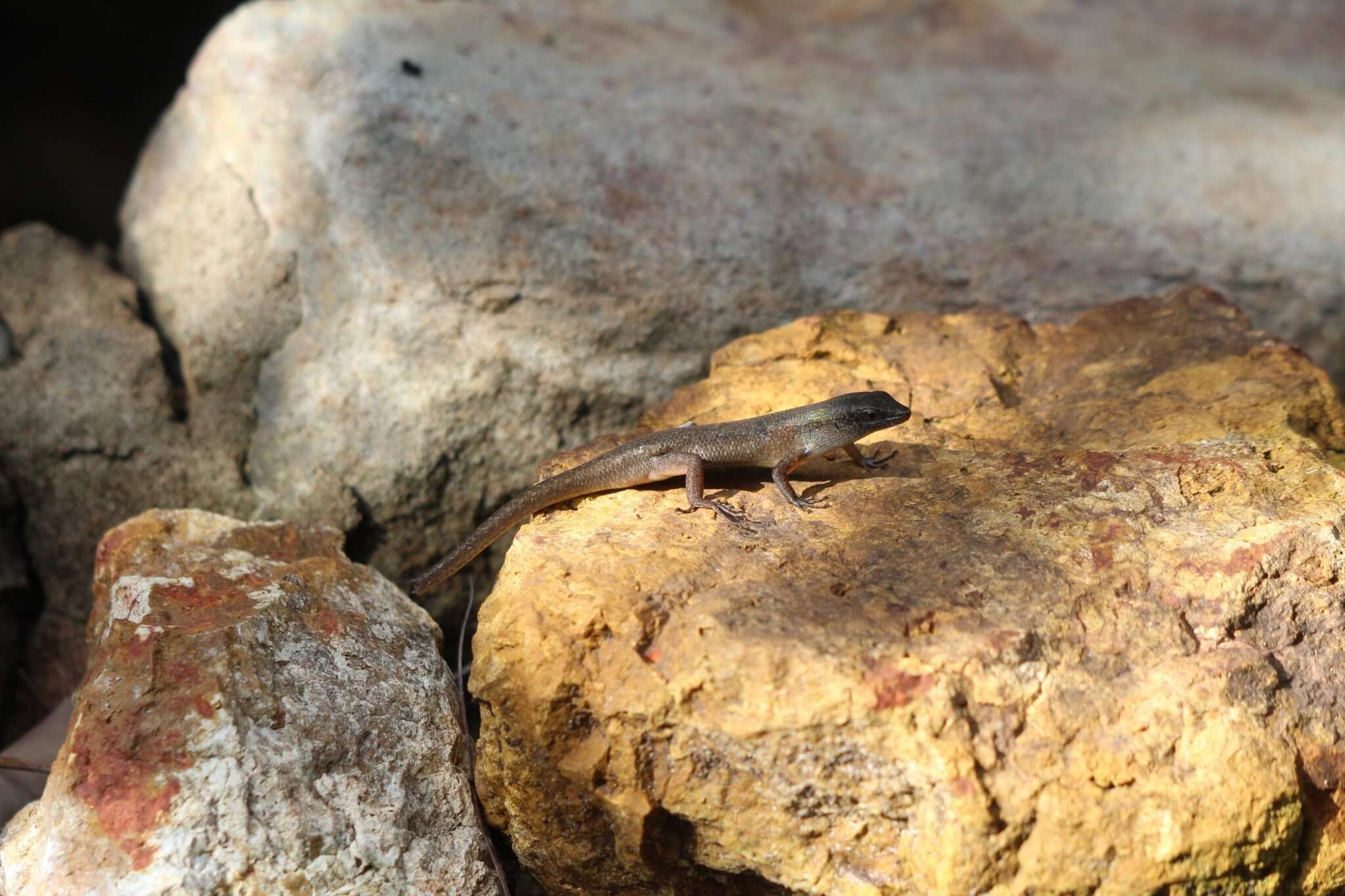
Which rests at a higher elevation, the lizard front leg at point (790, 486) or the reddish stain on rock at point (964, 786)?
the lizard front leg at point (790, 486)

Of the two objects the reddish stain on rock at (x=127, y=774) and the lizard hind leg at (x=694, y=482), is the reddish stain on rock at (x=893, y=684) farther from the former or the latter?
the reddish stain on rock at (x=127, y=774)

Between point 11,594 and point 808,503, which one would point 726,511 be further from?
point 11,594

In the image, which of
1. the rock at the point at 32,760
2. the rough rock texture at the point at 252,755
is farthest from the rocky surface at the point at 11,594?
the rough rock texture at the point at 252,755

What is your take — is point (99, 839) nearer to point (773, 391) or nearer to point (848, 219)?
point (773, 391)

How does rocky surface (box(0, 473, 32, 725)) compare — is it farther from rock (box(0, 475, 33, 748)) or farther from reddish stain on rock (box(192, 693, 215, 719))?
reddish stain on rock (box(192, 693, 215, 719))

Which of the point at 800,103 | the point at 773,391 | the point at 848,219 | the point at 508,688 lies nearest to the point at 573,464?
the point at 773,391

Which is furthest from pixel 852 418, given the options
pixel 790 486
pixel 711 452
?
pixel 711 452

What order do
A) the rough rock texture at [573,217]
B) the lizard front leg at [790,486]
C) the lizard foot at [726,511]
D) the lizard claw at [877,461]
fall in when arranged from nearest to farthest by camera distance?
the lizard foot at [726,511] → the lizard front leg at [790,486] → the lizard claw at [877,461] → the rough rock texture at [573,217]
